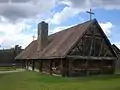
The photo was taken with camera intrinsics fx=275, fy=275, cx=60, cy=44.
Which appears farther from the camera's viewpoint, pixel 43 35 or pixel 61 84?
pixel 43 35

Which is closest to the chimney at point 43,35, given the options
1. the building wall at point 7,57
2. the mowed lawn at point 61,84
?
the mowed lawn at point 61,84

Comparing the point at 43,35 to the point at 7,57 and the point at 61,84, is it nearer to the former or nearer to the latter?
the point at 61,84

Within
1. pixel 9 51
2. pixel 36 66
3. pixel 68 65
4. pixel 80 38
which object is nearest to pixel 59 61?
pixel 68 65

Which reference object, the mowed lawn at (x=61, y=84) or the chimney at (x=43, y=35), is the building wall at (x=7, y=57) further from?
the mowed lawn at (x=61, y=84)

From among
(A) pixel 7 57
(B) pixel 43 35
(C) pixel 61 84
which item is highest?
(B) pixel 43 35

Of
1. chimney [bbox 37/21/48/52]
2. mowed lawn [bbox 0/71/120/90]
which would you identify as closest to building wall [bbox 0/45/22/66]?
chimney [bbox 37/21/48/52]

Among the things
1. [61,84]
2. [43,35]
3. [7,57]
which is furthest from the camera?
[7,57]

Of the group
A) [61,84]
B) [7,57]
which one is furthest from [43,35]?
[7,57]

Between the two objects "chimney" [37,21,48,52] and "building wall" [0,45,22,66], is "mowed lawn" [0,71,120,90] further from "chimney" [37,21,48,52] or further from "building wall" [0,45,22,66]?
"building wall" [0,45,22,66]

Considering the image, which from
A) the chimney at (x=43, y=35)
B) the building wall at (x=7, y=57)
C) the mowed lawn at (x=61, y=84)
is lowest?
the mowed lawn at (x=61, y=84)

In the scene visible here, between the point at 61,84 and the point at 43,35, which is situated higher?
the point at 43,35

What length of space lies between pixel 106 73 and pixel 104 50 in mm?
2979

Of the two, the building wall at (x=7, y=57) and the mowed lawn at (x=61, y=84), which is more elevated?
the building wall at (x=7, y=57)

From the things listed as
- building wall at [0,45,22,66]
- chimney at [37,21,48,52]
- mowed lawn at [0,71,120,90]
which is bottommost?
mowed lawn at [0,71,120,90]
